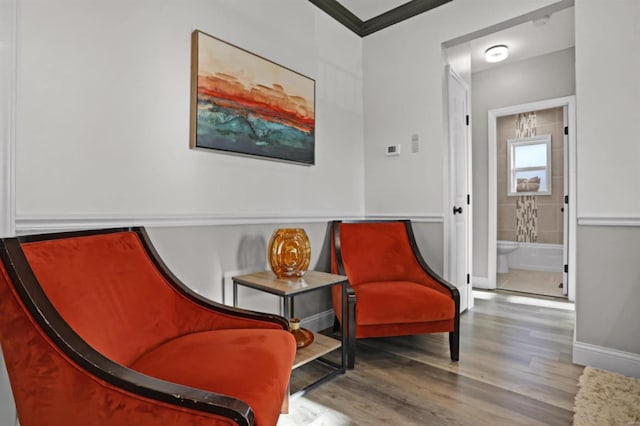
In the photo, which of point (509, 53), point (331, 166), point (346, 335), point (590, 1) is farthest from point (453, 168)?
point (509, 53)

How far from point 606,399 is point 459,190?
1.82 m

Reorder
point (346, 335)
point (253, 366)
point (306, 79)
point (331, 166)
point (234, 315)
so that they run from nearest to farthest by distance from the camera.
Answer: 1. point (253, 366)
2. point (234, 315)
3. point (346, 335)
4. point (306, 79)
5. point (331, 166)

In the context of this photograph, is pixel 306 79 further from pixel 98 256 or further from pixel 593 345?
pixel 593 345


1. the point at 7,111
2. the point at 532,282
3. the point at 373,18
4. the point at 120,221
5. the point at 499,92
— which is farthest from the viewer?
the point at 532,282

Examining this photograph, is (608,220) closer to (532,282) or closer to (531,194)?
(532,282)

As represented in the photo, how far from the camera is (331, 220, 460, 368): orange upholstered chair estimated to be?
6.70 ft

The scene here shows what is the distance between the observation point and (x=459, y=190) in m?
3.10

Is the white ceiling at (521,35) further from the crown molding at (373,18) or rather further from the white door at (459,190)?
the white door at (459,190)

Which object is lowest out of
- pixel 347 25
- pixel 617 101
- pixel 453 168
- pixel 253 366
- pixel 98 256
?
pixel 253 366

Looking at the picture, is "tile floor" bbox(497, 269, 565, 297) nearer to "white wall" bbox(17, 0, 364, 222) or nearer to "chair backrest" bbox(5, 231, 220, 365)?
"white wall" bbox(17, 0, 364, 222)

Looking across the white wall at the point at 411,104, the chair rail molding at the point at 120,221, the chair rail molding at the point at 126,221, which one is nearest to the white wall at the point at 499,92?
the white wall at the point at 411,104

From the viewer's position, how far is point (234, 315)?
1409 millimetres

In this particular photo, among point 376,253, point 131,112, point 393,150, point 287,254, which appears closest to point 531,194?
point 393,150

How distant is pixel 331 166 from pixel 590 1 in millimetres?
1959
